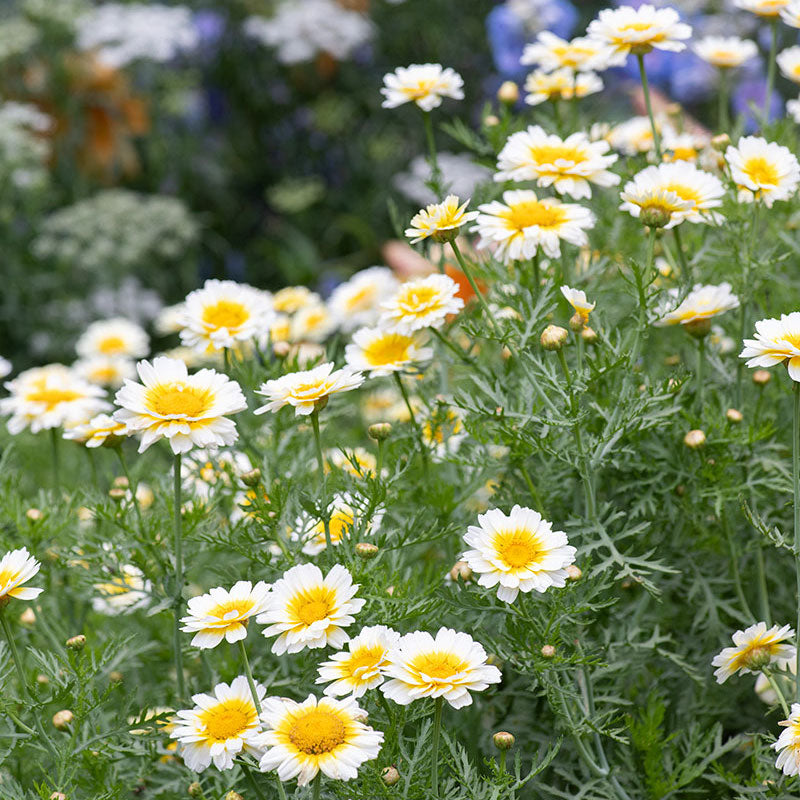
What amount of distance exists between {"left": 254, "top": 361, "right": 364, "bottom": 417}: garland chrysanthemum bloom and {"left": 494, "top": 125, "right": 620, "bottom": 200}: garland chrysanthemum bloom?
40 centimetres

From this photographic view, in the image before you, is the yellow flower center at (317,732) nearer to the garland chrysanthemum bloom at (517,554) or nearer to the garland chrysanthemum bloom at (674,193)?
the garland chrysanthemum bloom at (517,554)

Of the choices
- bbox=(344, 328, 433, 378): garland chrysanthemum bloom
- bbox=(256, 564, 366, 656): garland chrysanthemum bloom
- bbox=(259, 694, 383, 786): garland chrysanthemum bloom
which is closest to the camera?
bbox=(259, 694, 383, 786): garland chrysanthemum bloom

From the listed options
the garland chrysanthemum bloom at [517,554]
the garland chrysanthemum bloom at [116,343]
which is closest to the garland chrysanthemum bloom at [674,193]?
the garland chrysanthemum bloom at [517,554]

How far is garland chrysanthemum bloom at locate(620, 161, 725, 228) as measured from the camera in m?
1.40

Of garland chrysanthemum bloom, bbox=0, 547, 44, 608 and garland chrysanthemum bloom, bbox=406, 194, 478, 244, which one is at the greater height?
garland chrysanthemum bloom, bbox=406, 194, 478, 244

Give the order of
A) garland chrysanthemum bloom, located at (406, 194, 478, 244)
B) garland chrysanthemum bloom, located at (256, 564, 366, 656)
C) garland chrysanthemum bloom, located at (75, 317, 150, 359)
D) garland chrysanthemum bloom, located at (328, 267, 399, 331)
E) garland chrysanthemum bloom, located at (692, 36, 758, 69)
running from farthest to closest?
garland chrysanthemum bloom, located at (75, 317, 150, 359), garland chrysanthemum bloom, located at (328, 267, 399, 331), garland chrysanthemum bloom, located at (692, 36, 758, 69), garland chrysanthemum bloom, located at (406, 194, 478, 244), garland chrysanthemum bloom, located at (256, 564, 366, 656)

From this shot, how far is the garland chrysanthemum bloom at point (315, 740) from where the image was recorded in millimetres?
1026

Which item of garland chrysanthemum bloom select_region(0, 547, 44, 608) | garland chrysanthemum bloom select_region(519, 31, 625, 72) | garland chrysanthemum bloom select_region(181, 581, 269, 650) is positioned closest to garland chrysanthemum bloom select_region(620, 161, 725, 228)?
garland chrysanthemum bloom select_region(519, 31, 625, 72)

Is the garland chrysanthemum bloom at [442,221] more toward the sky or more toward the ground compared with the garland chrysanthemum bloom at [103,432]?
more toward the sky

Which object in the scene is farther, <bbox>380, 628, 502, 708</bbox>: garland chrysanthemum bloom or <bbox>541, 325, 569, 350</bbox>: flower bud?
<bbox>541, 325, 569, 350</bbox>: flower bud

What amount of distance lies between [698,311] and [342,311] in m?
0.88

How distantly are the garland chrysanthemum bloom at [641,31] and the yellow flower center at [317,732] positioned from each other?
3.48ft

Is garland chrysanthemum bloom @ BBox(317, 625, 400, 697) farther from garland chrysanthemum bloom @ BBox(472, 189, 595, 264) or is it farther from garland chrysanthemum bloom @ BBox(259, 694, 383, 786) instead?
garland chrysanthemum bloom @ BBox(472, 189, 595, 264)

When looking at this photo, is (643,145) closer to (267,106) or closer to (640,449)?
(640,449)
